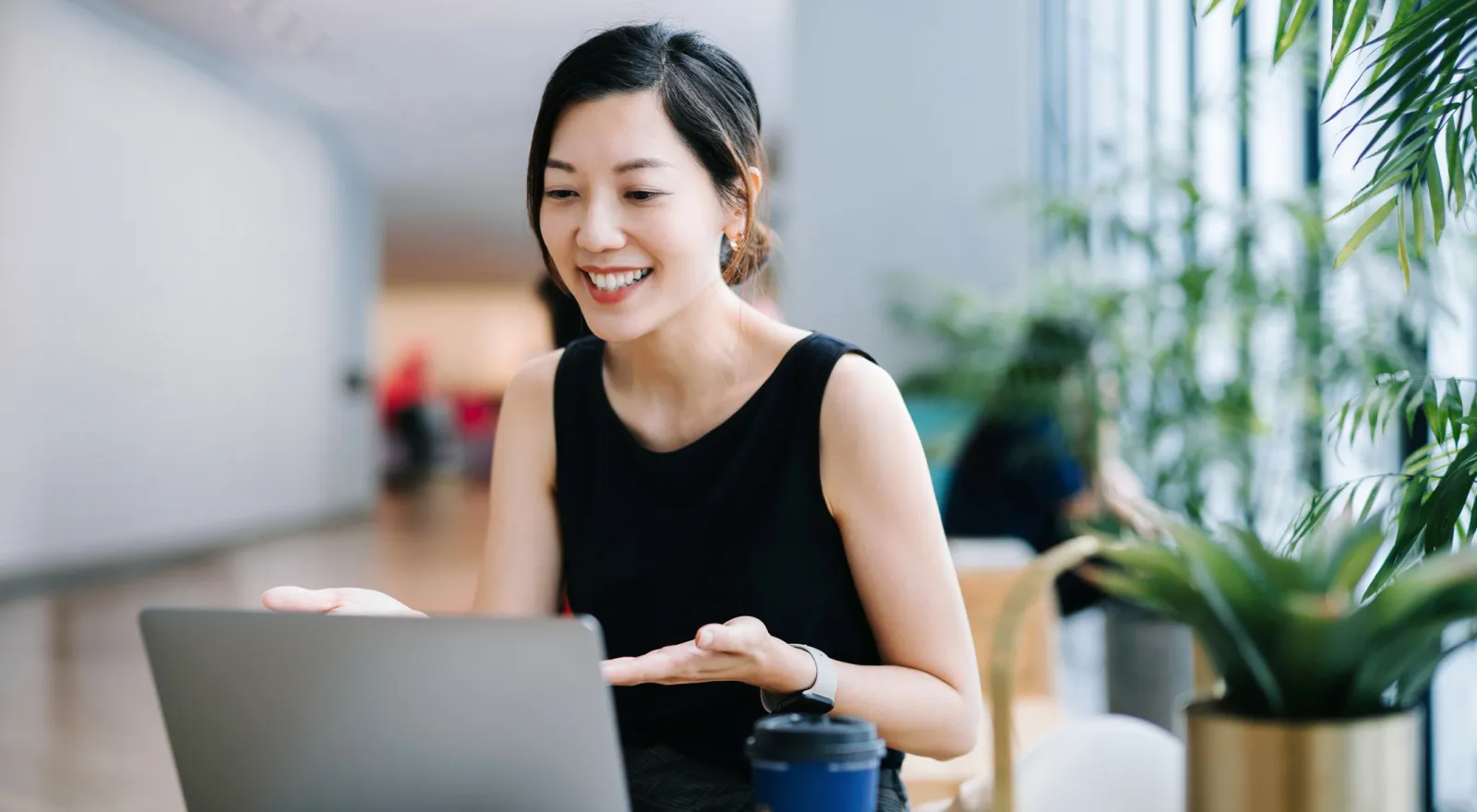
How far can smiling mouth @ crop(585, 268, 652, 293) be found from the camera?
4.01ft

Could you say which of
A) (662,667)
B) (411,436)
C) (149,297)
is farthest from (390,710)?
(411,436)

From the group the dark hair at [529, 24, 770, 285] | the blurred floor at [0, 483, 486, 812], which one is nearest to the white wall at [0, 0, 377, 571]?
the blurred floor at [0, 483, 486, 812]

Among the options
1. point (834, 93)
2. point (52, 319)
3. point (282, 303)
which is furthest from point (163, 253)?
point (834, 93)

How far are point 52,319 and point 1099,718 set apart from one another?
21.7ft

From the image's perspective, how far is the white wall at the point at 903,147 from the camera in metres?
5.29

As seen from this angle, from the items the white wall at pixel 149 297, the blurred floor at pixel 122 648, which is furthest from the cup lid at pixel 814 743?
the white wall at pixel 149 297

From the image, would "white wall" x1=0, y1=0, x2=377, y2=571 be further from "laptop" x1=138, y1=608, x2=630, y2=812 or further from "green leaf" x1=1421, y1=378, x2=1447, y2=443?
"green leaf" x1=1421, y1=378, x2=1447, y2=443

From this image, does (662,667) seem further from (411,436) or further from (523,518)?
(411,436)

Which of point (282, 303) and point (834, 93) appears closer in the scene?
point (834, 93)

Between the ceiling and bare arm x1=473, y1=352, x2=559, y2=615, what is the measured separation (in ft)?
12.5

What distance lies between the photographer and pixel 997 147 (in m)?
5.30

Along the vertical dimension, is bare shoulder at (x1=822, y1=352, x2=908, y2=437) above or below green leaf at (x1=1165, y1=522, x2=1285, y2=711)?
above

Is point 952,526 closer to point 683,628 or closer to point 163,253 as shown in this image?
point 683,628

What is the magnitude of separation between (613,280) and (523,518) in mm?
347
